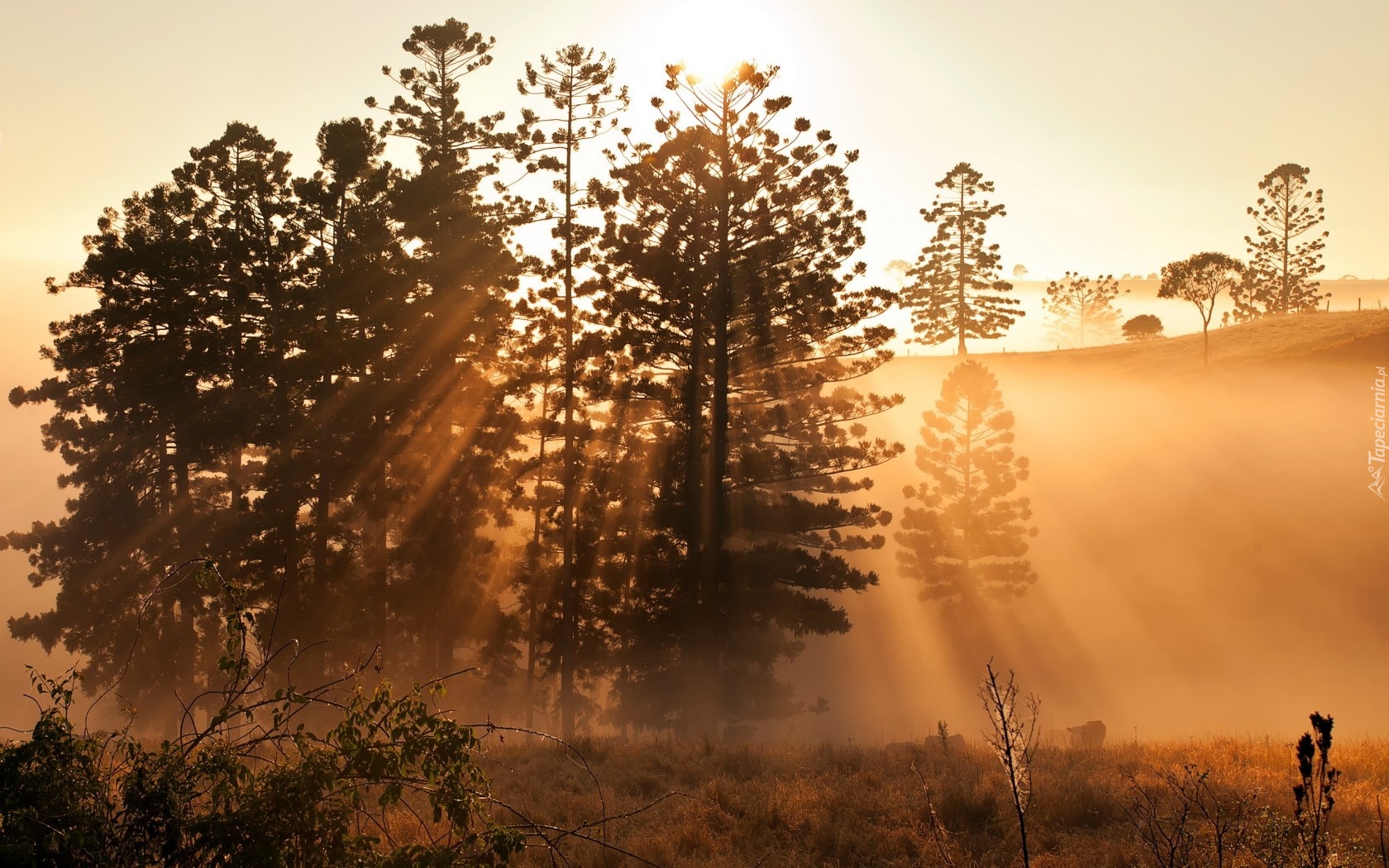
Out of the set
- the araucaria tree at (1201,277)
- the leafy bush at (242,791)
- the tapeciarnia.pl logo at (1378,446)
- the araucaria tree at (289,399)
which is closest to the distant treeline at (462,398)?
the araucaria tree at (289,399)

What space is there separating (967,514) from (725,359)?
19065 mm

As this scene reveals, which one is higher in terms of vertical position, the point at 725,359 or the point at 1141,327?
the point at 1141,327

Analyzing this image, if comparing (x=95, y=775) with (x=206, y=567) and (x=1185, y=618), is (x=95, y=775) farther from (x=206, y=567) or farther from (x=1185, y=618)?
(x=1185, y=618)

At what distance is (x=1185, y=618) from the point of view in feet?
127

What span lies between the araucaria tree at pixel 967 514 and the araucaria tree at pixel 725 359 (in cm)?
1394

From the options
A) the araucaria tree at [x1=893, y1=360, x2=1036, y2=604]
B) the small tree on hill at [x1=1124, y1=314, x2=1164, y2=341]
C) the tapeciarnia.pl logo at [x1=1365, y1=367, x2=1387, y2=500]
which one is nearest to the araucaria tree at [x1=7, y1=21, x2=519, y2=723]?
the araucaria tree at [x1=893, y1=360, x2=1036, y2=604]

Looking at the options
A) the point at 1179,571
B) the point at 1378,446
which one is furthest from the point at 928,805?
the point at 1378,446

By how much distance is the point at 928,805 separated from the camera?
23.1 ft

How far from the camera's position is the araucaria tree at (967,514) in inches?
1470

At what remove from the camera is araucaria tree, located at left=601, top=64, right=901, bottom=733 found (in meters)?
23.7

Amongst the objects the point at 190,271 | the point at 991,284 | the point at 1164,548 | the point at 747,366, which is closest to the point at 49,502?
the point at 190,271

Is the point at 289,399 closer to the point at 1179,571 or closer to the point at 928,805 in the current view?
the point at 928,805

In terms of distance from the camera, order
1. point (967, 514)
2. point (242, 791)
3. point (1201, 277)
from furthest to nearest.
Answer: point (1201, 277) → point (967, 514) → point (242, 791)

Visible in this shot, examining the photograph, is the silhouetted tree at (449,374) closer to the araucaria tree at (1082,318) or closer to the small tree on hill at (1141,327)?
the small tree on hill at (1141,327)
